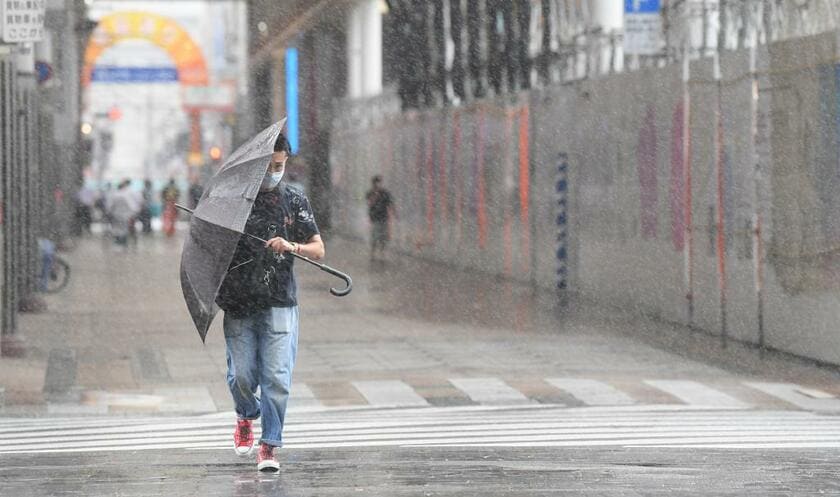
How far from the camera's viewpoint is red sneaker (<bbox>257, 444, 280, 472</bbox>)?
9.07 metres

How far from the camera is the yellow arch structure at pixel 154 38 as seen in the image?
7594 cm

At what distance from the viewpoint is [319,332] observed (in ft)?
66.8

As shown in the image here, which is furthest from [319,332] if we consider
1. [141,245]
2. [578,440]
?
[141,245]

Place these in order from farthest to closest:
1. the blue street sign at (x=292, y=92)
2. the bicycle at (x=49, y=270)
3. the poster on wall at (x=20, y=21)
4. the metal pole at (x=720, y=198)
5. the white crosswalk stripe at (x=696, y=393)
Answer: the blue street sign at (x=292, y=92)
the bicycle at (x=49, y=270)
the metal pole at (x=720, y=198)
the poster on wall at (x=20, y=21)
the white crosswalk stripe at (x=696, y=393)

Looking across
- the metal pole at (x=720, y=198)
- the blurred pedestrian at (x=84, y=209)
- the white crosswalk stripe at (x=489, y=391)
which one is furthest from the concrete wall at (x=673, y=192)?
the blurred pedestrian at (x=84, y=209)

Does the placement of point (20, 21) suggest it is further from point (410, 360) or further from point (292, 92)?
point (292, 92)

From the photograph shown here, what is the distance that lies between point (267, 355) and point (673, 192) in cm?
1283

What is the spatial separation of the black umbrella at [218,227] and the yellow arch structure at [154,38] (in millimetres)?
65783

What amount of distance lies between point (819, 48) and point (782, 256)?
2152mm

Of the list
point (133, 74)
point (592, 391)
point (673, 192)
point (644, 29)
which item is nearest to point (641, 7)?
point (644, 29)

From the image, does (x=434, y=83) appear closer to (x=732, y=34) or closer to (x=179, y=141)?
(x=732, y=34)

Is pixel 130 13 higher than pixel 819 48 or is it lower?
higher

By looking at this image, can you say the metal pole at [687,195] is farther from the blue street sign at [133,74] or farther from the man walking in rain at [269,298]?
the blue street sign at [133,74]

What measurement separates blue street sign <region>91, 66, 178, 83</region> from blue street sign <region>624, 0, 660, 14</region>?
5980cm
